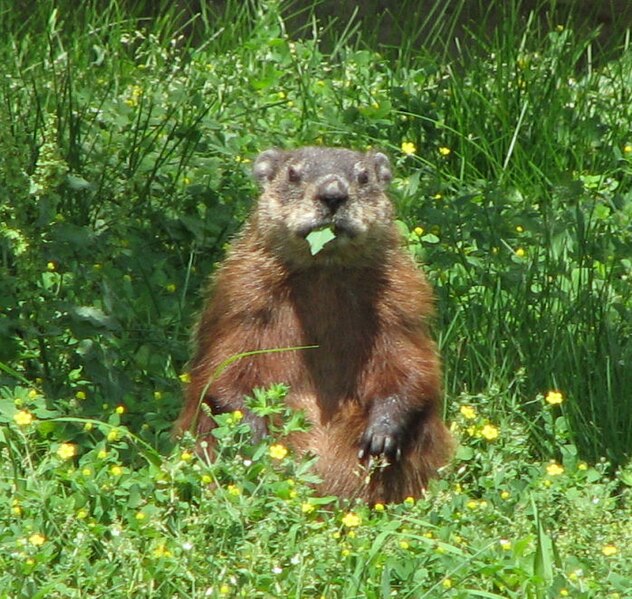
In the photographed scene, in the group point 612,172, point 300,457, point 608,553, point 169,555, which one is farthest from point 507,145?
point 169,555

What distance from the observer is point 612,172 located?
287 inches

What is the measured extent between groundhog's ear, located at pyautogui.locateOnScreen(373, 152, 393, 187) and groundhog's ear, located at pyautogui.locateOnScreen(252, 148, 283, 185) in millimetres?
376

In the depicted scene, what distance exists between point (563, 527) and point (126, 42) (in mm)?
3829

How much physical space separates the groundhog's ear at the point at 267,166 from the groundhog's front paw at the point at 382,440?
110cm

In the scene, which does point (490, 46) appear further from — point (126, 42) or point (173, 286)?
point (173, 286)

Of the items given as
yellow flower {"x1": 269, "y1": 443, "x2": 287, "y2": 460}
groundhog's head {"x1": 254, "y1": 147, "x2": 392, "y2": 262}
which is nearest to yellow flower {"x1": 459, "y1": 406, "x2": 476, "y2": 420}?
groundhog's head {"x1": 254, "y1": 147, "x2": 392, "y2": 262}

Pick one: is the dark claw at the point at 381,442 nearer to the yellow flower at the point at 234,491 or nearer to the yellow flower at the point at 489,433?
the yellow flower at the point at 489,433

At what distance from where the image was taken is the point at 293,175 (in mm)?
5598

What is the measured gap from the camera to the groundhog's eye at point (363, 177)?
556 centimetres

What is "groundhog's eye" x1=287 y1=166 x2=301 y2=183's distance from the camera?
557 cm

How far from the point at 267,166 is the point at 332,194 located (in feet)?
2.10

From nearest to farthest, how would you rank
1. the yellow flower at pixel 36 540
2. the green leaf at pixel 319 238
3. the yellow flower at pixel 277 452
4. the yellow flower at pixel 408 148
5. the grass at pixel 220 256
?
the yellow flower at pixel 36 540, the grass at pixel 220 256, the yellow flower at pixel 277 452, the green leaf at pixel 319 238, the yellow flower at pixel 408 148

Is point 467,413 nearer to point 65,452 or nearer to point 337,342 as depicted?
point 337,342

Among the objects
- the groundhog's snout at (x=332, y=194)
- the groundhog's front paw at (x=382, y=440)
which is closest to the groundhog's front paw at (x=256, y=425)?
the groundhog's front paw at (x=382, y=440)
